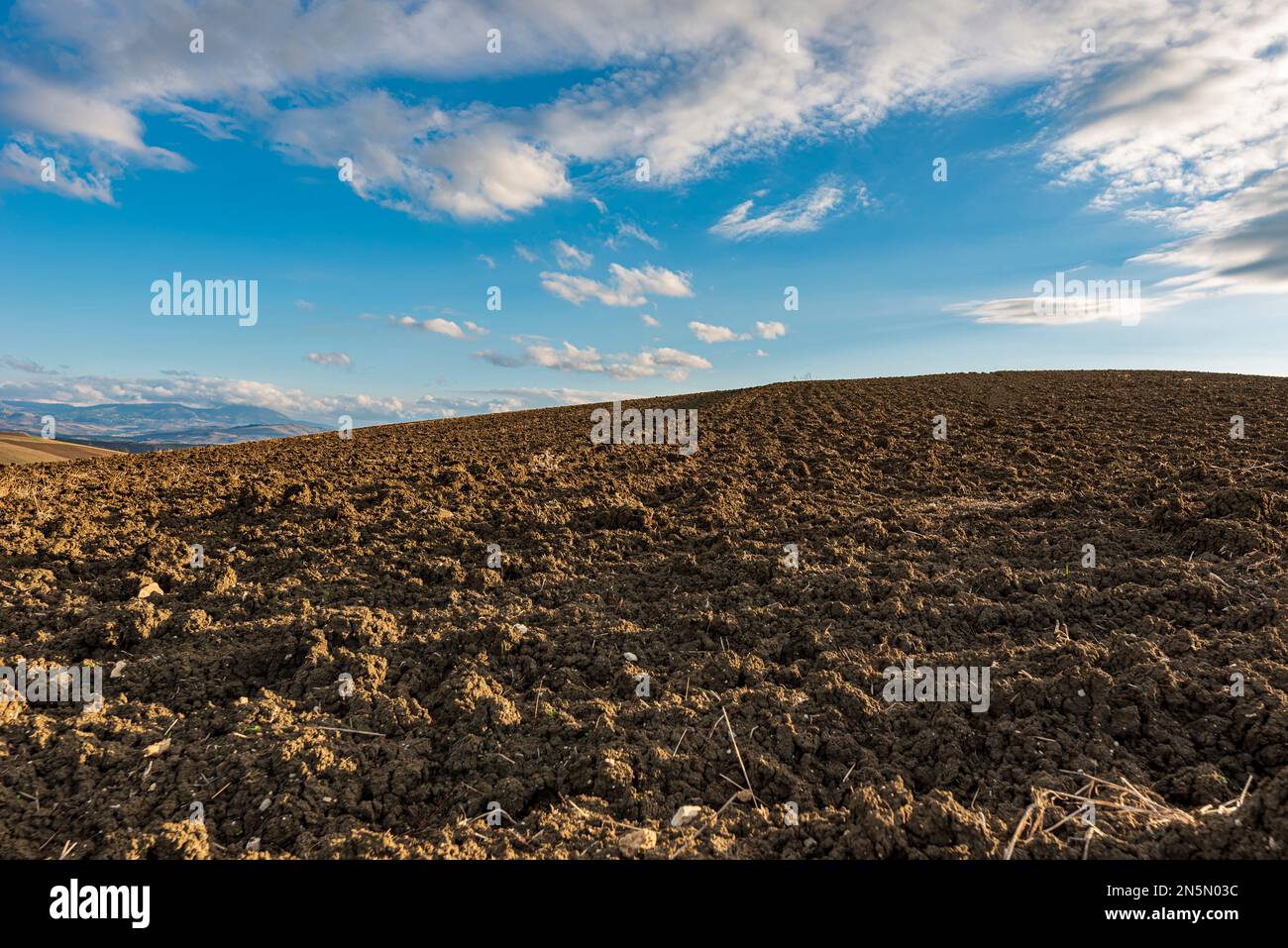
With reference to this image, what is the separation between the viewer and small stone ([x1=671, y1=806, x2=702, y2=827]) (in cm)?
294

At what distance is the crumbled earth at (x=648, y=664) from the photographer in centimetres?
290

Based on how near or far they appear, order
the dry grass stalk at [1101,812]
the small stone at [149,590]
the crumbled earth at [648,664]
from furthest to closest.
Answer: the small stone at [149,590]
the crumbled earth at [648,664]
the dry grass stalk at [1101,812]

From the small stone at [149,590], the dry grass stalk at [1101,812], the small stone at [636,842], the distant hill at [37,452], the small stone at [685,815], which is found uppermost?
the distant hill at [37,452]

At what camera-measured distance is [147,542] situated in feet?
23.1

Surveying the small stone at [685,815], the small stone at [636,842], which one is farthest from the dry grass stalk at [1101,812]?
the small stone at [636,842]

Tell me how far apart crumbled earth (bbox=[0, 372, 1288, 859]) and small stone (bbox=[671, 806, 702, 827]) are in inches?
2.0

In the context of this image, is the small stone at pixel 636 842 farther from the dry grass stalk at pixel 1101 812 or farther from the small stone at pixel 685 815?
the dry grass stalk at pixel 1101 812

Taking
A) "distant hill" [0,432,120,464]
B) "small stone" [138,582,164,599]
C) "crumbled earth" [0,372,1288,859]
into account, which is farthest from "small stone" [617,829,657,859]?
"distant hill" [0,432,120,464]

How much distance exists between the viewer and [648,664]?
14.9 ft

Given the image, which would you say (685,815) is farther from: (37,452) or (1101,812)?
(37,452)

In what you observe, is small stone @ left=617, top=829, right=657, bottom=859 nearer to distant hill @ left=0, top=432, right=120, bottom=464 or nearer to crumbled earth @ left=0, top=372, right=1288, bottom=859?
crumbled earth @ left=0, top=372, right=1288, bottom=859

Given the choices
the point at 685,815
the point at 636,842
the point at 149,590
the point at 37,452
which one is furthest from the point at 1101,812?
the point at 37,452

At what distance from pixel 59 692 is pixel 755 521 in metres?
6.55

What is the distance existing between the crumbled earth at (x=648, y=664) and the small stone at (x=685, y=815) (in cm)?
5
